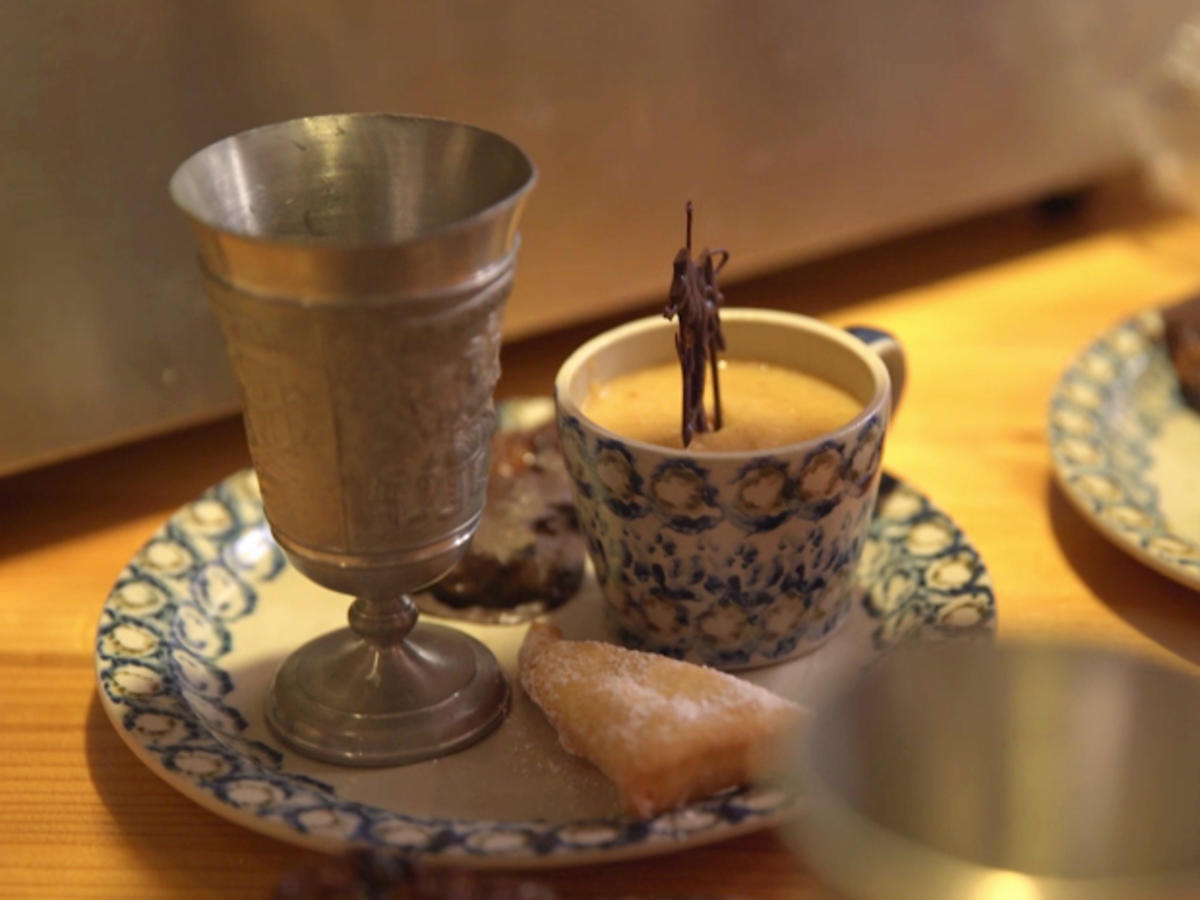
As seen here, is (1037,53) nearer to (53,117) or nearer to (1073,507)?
(1073,507)

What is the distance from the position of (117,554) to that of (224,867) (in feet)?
0.87

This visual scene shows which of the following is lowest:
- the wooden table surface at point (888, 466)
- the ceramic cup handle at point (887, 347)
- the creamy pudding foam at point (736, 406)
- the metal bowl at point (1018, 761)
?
the wooden table surface at point (888, 466)

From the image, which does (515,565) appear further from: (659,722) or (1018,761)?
(1018,761)

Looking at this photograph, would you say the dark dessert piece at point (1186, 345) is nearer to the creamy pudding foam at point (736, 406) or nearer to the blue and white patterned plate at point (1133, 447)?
the blue and white patterned plate at point (1133, 447)

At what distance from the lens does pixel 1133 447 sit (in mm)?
789

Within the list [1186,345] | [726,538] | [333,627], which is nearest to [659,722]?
[726,538]

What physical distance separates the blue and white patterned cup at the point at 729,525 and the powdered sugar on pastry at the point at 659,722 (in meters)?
0.04

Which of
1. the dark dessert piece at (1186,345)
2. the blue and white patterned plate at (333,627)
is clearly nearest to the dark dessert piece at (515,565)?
the blue and white patterned plate at (333,627)

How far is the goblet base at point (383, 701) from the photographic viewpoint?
57 cm

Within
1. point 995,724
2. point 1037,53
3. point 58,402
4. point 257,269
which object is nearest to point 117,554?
point 58,402

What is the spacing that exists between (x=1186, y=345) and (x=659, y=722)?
48cm

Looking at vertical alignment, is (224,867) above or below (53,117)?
below

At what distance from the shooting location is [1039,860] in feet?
A: 1.40

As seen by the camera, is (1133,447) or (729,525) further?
(1133,447)
